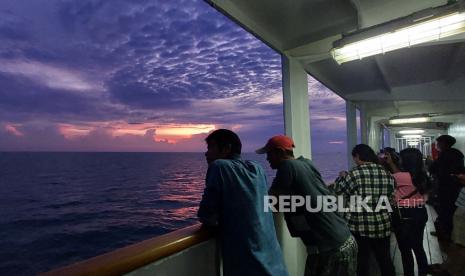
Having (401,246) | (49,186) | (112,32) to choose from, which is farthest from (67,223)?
(401,246)

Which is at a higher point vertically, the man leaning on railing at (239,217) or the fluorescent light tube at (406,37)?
the fluorescent light tube at (406,37)

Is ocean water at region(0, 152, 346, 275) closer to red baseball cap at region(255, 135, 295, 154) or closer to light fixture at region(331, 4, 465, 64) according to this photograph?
light fixture at region(331, 4, 465, 64)

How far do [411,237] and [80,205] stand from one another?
89.6 ft

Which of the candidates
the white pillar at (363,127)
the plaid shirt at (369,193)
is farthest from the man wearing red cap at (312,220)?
the white pillar at (363,127)

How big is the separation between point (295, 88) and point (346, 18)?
76 centimetres

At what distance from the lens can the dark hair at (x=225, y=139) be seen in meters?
1.21

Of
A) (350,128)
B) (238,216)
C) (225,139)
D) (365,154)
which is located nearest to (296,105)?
(365,154)

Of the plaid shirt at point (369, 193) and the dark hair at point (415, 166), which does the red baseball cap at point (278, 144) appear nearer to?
the plaid shirt at point (369, 193)

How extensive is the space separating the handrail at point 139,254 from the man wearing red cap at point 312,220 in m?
0.50

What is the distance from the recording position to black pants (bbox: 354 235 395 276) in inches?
86.6

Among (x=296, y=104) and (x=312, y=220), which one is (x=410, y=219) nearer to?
(x=296, y=104)

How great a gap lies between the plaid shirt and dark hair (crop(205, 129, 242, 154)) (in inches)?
49.9

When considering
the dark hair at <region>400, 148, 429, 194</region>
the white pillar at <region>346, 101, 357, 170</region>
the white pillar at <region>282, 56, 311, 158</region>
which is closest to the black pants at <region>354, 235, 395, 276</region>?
the dark hair at <region>400, 148, 429, 194</region>

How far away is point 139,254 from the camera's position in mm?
895
